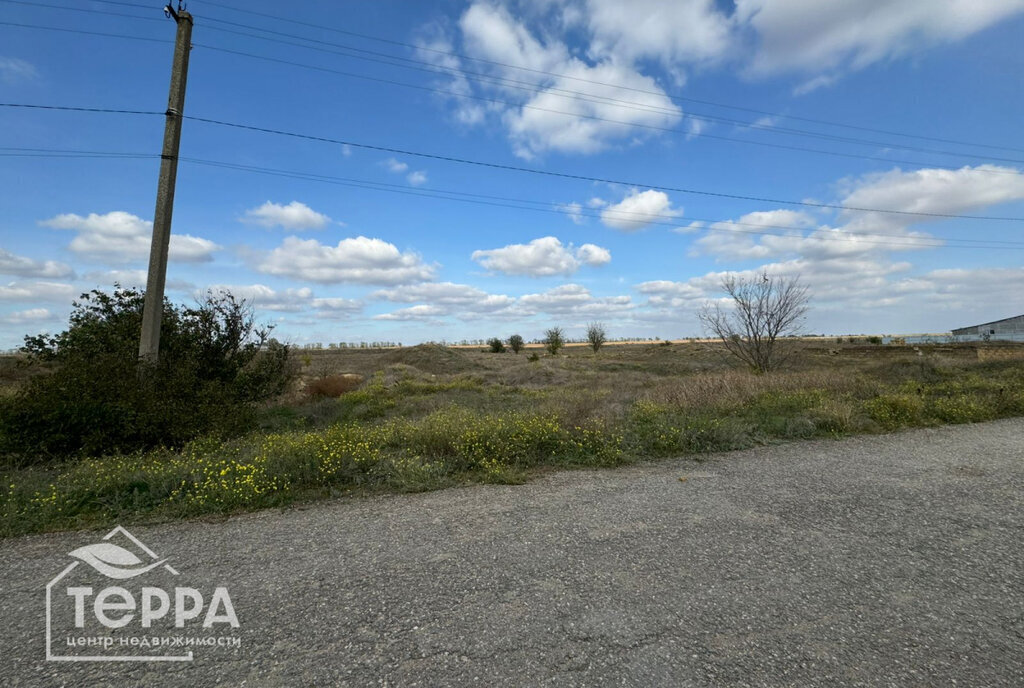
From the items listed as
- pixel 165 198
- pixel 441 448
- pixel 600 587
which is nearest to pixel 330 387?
pixel 165 198

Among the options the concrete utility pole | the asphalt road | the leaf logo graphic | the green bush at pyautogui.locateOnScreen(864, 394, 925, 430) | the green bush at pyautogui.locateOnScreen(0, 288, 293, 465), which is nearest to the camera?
the asphalt road

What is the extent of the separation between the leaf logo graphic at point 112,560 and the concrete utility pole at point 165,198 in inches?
211

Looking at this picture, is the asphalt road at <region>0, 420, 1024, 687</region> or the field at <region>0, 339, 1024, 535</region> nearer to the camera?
the asphalt road at <region>0, 420, 1024, 687</region>

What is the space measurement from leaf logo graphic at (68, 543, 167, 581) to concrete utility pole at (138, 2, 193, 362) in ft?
17.6

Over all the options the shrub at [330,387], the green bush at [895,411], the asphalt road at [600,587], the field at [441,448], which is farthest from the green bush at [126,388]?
the green bush at [895,411]

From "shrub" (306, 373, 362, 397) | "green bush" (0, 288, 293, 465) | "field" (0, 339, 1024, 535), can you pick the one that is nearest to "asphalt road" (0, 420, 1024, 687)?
"field" (0, 339, 1024, 535)

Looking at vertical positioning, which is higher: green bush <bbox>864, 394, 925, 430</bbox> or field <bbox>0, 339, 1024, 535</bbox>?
green bush <bbox>864, 394, 925, 430</bbox>

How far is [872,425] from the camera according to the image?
883 cm

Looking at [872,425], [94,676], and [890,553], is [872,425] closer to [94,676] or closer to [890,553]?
[890,553]

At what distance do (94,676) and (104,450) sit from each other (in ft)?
19.2

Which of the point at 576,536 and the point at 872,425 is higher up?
the point at 872,425

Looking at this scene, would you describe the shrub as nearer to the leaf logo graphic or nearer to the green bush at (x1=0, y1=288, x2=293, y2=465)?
the green bush at (x1=0, y1=288, x2=293, y2=465)

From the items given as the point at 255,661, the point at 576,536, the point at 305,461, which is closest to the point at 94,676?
the point at 255,661

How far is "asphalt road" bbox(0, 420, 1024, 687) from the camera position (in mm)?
2508
